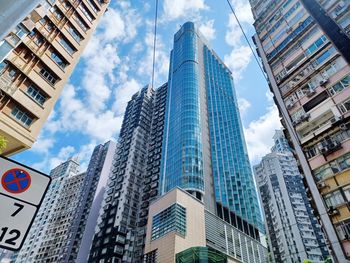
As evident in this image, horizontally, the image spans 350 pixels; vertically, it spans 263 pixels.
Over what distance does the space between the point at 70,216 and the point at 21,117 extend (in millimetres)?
67280

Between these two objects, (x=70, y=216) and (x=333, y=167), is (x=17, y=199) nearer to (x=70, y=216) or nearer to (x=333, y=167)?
(x=333, y=167)

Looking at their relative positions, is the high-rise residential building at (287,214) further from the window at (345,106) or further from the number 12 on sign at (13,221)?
the number 12 on sign at (13,221)

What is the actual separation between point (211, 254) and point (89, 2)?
2975cm

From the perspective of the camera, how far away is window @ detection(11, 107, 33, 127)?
15.8 m

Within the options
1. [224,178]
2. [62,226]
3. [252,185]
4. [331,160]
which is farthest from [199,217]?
[62,226]

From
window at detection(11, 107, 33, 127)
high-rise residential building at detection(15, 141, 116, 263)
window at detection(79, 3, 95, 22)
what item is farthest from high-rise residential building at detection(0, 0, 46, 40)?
high-rise residential building at detection(15, 141, 116, 263)

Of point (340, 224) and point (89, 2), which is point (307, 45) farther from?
point (89, 2)

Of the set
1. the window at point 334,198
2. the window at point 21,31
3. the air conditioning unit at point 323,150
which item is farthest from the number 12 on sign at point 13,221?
the air conditioning unit at point 323,150

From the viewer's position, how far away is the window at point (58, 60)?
63.7 ft

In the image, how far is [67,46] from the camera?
68.3 feet

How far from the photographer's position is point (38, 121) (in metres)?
16.8

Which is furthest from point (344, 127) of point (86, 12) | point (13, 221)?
point (86, 12)

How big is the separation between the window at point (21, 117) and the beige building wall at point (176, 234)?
2548 cm

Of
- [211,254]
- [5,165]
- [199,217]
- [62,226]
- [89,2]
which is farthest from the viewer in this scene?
[62,226]
